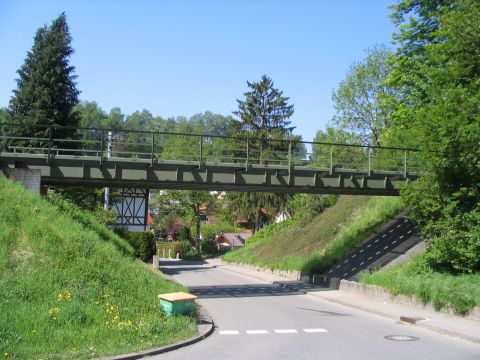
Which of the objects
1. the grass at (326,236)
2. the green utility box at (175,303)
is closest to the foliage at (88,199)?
the grass at (326,236)

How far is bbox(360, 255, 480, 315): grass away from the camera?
583 inches

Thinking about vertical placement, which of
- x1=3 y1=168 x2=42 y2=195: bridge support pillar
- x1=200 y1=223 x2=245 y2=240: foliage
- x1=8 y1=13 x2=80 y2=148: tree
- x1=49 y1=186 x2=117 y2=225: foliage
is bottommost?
x1=200 y1=223 x2=245 y2=240: foliage

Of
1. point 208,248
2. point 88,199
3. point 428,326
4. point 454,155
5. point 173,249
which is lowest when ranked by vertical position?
point 173,249

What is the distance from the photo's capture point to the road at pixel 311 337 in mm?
10102

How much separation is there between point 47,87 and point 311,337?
32971mm

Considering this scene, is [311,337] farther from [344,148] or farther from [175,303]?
[344,148]

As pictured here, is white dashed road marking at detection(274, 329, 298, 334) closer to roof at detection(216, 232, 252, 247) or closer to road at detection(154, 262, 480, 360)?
road at detection(154, 262, 480, 360)

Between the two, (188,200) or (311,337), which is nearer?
(311,337)

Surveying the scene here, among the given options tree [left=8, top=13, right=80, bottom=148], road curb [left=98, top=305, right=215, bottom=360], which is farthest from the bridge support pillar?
tree [left=8, top=13, right=80, bottom=148]

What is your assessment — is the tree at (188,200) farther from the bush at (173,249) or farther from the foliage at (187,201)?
the bush at (173,249)

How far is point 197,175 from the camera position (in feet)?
69.7

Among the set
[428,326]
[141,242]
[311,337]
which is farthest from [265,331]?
[141,242]

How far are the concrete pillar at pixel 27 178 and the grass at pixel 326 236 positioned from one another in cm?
1478

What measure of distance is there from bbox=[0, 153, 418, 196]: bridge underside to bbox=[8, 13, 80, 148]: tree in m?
18.2
